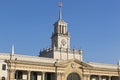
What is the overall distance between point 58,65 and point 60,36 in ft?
44.7

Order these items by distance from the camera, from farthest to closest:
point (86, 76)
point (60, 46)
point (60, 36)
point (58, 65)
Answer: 1. point (60, 36)
2. point (60, 46)
3. point (86, 76)
4. point (58, 65)

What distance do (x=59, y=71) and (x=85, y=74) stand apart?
27.2 feet

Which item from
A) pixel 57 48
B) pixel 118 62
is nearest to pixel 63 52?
pixel 57 48

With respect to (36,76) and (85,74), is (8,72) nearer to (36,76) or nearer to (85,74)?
(36,76)

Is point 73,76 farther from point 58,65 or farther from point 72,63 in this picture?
point 58,65

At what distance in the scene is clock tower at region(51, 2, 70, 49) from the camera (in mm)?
88938

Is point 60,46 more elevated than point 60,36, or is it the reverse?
point 60,36

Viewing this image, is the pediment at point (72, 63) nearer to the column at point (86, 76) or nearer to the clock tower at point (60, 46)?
the column at point (86, 76)

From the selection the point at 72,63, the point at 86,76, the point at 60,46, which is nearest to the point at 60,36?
the point at 60,46

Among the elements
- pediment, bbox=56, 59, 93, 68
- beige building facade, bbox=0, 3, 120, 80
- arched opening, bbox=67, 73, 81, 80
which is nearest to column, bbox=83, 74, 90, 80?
beige building facade, bbox=0, 3, 120, 80

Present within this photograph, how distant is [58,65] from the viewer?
7788cm

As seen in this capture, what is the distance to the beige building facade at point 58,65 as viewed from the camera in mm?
72438

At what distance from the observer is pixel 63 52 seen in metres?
85.9

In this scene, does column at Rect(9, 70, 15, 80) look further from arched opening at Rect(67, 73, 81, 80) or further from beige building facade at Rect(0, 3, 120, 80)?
arched opening at Rect(67, 73, 81, 80)
